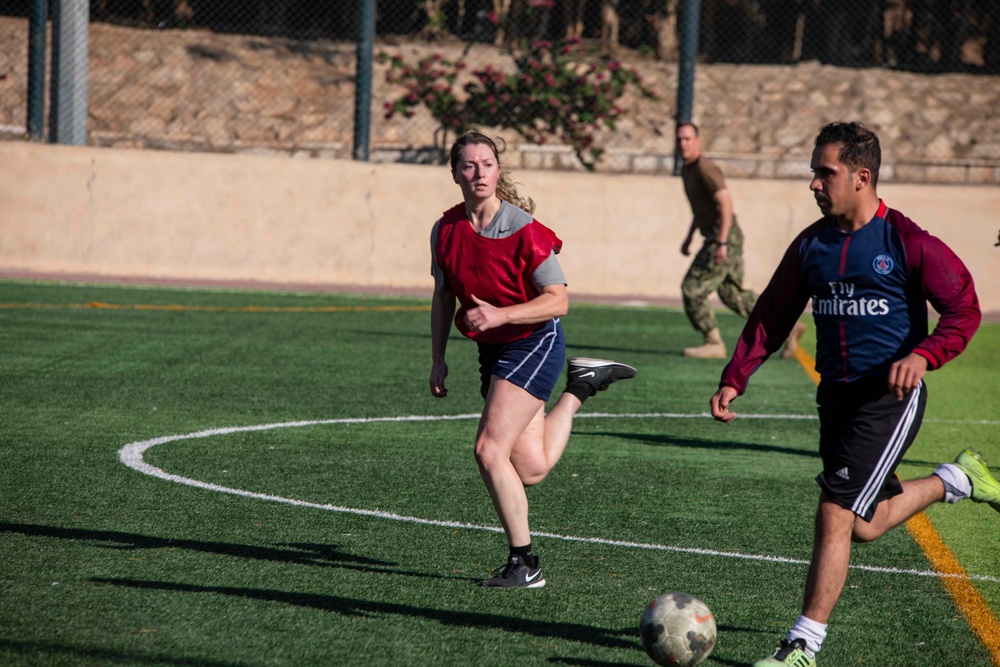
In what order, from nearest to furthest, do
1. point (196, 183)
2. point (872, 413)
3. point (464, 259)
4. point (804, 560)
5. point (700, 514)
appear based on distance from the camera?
point (872, 413), point (464, 259), point (804, 560), point (700, 514), point (196, 183)

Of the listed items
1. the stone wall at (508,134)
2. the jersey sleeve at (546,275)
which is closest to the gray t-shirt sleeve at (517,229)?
the jersey sleeve at (546,275)

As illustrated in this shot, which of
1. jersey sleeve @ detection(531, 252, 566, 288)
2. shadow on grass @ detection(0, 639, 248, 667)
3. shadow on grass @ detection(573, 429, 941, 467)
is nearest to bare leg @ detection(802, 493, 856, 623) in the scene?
jersey sleeve @ detection(531, 252, 566, 288)

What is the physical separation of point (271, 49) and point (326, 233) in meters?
11.7

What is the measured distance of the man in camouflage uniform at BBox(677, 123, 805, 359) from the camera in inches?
464

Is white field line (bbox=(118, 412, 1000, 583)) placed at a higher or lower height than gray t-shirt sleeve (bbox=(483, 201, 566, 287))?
lower

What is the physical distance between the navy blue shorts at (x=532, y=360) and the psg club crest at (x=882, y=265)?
131 cm

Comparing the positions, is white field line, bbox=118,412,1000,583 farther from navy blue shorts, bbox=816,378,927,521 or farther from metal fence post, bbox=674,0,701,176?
metal fence post, bbox=674,0,701,176

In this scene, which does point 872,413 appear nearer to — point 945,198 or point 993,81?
point 945,198

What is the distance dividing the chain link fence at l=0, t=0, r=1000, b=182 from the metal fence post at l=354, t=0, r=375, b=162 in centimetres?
142

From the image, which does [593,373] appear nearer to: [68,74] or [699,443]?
[699,443]

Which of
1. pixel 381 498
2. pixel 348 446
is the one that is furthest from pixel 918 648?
pixel 348 446

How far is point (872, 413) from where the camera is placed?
438 cm

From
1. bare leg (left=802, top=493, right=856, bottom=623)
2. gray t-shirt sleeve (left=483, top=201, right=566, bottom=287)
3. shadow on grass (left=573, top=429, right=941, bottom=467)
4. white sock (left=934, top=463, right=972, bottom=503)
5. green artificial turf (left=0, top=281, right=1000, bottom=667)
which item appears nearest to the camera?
bare leg (left=802, top=493, right=856, bottom=623)

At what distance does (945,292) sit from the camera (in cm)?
429
